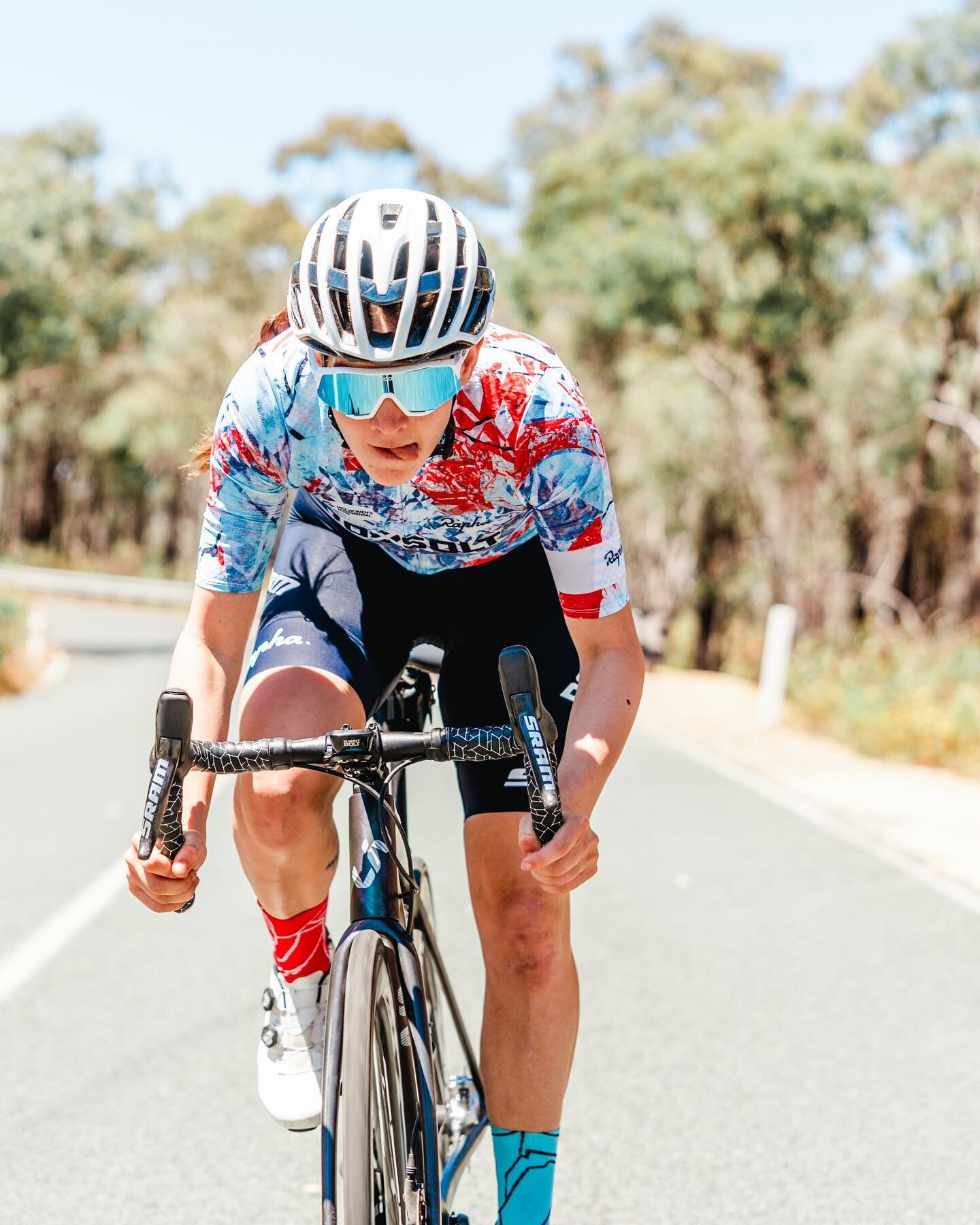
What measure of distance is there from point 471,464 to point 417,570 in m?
0.47

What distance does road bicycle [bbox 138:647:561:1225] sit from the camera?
2.07 m

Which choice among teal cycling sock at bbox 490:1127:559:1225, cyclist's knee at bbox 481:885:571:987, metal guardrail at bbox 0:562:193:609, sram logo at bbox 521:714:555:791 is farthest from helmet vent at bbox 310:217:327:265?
metal guardrail at bbox 0:562:193:609

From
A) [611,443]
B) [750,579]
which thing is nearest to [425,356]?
[611,443]

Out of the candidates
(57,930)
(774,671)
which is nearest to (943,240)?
(774,671)

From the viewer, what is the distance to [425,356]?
236 centimetres

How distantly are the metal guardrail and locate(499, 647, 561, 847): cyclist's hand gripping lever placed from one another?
3684 centimetres

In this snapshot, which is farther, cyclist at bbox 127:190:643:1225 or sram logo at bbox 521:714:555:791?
cyclist at bbox 127:190:643:1225

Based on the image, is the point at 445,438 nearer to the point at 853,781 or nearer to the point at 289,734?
the point at 289,734

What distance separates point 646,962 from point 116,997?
6.94ft

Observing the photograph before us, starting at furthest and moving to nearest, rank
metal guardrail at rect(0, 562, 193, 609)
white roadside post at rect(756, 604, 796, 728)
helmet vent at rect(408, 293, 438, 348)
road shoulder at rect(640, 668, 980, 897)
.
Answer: metal guardrail at rect(0, 562, 193, 609)
white roadside post at rect(756, 604, 796, 728)
road shoulder at rect(640, 668, 980, 897)
helmet vent at rect(408, 293, 438, 348)

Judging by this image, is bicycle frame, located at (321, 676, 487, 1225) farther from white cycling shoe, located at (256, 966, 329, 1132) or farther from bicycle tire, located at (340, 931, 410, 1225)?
white cycling shoe, located at (256, 966, 329, 1132)

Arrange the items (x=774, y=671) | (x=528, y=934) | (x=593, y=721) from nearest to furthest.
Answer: (x=593, y=721)
(x=528, y=934)
(x=774, y=671)

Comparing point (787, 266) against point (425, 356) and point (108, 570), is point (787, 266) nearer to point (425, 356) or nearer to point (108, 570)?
point (425, 356)

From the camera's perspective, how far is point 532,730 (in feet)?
6.71
